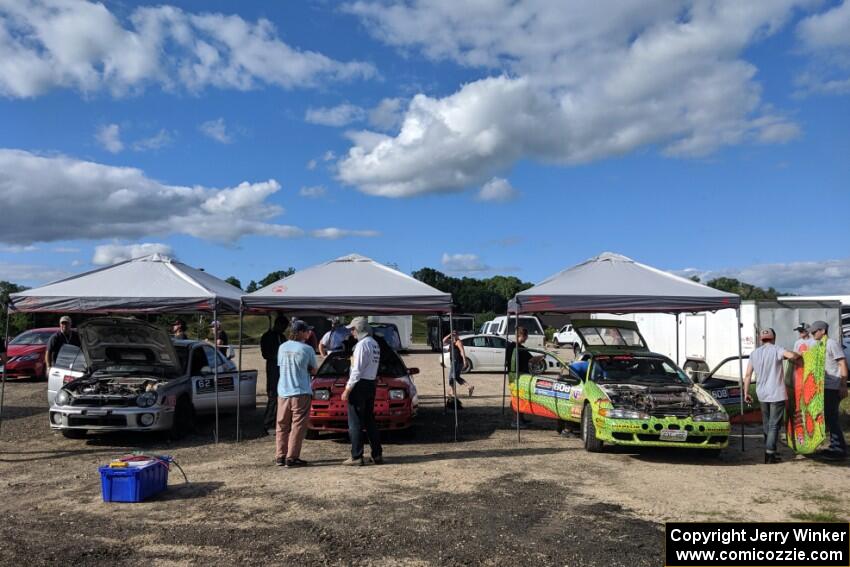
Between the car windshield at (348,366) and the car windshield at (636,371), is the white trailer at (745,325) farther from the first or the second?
the car windshield at (348,366)

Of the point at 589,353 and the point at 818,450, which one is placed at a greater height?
the point at 589,353

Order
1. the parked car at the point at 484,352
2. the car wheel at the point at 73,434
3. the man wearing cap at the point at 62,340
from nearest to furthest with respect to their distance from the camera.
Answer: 1. the car wheel at the point at 73,434
2. the man wearing cap at the point at 62,340
3. the parked car at the point at 484,352

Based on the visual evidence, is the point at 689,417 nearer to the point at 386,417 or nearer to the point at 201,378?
the point at 386,417

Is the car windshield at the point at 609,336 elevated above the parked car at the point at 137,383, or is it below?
above

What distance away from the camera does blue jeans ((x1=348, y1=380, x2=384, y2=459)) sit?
8.54 m

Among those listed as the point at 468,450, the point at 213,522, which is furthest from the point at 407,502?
the point at 468,450

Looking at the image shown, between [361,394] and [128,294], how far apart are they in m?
4.08

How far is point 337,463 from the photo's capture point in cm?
877

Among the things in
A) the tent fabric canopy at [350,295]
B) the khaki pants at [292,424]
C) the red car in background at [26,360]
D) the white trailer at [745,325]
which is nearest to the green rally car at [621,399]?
the tent fabric canopy at [350,295]

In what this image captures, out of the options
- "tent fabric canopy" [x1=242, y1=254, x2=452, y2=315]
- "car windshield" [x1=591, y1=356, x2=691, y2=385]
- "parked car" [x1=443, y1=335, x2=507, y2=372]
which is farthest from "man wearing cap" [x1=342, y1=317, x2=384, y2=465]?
"parked car" [x1=443, y1=335, x2=507, y2=372]

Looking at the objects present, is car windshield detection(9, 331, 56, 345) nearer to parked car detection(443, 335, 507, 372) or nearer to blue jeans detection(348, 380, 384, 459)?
parked car detection(443, 335, 507, 372)

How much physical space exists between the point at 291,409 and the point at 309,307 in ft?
7.41

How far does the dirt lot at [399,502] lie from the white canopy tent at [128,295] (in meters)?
1.99

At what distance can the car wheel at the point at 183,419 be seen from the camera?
10430mm
